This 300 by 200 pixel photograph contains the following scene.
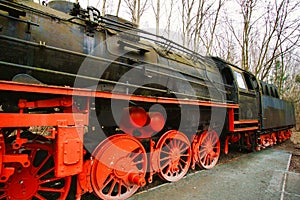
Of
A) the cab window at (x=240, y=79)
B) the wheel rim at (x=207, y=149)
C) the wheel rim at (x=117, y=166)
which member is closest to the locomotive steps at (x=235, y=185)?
the wheel rim at (x=207, y=149)

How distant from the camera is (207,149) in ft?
16.1

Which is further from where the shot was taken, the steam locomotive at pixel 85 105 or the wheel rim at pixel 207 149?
the wheel rim at pixel 207 149

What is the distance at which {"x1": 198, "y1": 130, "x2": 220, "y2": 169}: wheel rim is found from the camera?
4751 mm

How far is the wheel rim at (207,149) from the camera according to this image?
4751mm

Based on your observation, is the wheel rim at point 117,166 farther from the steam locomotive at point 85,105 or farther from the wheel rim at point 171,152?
the wheel rim at point 171,152

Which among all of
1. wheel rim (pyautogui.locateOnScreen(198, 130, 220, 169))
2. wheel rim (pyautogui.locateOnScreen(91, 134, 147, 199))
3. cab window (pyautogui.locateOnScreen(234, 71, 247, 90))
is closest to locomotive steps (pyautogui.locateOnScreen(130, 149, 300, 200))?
wheel rim (pyautogui.locateOnScreen(198, 130, 220, 169))

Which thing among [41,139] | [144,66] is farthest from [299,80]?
[41,139]

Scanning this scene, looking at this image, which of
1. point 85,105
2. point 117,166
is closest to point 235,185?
point 117,166

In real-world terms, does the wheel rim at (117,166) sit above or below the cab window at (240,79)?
below

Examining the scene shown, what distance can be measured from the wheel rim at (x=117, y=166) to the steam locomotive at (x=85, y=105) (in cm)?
1

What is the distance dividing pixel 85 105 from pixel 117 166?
1.07 meters

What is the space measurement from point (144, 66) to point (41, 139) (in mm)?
1856

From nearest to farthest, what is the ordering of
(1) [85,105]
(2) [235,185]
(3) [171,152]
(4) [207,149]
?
(1) [85,105], (2) [235,185], (3) [171,152], (4) [207,149]

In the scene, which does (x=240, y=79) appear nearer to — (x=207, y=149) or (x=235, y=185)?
(x=207, y=149)
